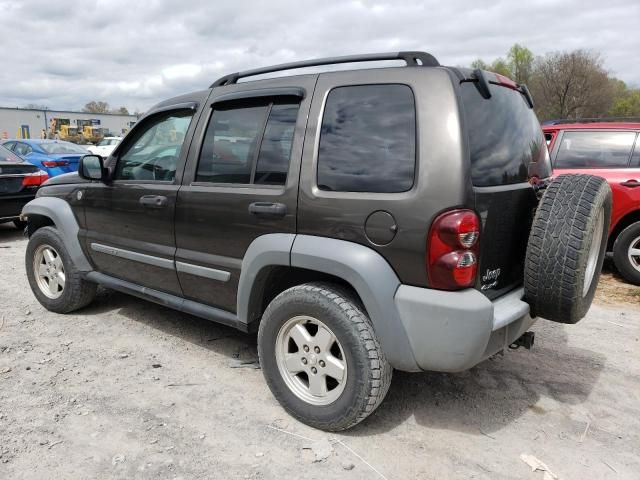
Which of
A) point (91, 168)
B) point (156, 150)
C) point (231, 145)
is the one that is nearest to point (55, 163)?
point (91, 168)

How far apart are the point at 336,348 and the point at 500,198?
118 cm

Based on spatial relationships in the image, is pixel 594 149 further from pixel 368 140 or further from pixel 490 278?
pixel 368 140

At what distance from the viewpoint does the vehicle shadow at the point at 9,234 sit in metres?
8.25

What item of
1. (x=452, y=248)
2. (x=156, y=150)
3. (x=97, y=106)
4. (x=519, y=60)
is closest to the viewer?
(x=452, y=248)

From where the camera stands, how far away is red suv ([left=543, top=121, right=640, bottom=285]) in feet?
18.7

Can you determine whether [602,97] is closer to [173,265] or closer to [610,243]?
[610,243]

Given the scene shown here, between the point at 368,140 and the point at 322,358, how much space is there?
1188 millimetres

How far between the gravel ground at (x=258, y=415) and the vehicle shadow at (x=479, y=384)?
0.5 inches

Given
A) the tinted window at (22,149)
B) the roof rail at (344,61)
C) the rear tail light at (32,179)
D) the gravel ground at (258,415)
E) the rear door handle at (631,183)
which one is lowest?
the gravel ground at (258,415)

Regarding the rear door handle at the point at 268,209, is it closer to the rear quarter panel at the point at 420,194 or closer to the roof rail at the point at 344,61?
the rear quarter panel at the point at 420,194

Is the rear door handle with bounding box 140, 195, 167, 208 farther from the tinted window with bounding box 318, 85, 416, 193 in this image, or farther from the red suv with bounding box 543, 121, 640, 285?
the red suv with bounding box 543, 121, 640, 285

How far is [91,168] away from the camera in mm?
4059

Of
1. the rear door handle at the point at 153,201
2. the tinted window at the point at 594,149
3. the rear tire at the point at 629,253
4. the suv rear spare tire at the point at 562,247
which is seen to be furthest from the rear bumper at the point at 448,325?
the tinted window at the point at 594,149

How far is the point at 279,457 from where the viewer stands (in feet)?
8.59
